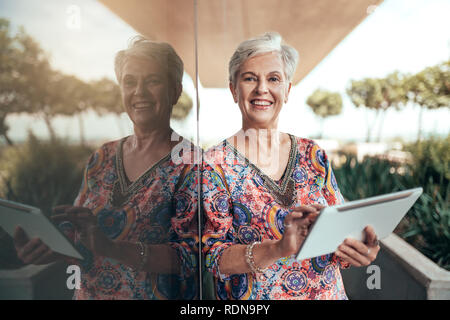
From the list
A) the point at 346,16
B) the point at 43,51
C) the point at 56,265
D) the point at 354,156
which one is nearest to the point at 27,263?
the point at 56,265

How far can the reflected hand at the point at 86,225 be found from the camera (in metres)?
1.13

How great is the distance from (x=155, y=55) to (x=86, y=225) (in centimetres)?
72

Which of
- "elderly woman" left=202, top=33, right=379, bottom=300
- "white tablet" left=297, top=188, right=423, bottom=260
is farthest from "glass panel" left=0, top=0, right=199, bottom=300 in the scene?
"white tablet" left=297, top=188, right=423, bottom=260

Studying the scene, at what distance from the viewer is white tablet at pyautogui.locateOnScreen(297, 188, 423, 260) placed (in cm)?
99

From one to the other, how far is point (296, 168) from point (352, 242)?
0.35 meters

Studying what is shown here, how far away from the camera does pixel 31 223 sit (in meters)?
1.09

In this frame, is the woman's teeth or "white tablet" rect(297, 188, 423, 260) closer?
"white tablet" rect(297, 188, 423, 260)

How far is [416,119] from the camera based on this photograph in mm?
1265

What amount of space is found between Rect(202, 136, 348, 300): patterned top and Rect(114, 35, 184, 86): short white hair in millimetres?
340

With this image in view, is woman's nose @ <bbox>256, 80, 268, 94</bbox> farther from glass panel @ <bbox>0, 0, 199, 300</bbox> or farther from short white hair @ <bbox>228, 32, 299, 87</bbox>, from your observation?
glass panel @ <bbox>0, 0, 199, 300</bbox>

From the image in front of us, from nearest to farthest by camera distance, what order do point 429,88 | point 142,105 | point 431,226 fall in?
point 142,105, point 429,88, point 431,226

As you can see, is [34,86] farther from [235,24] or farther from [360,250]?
[360,250]

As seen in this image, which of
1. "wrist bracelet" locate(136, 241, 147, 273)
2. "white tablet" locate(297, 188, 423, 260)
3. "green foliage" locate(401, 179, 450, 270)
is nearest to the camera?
"white tablet" locate(297, 188, 423, 260)

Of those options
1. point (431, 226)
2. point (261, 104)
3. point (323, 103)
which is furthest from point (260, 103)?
point (431, 226)
